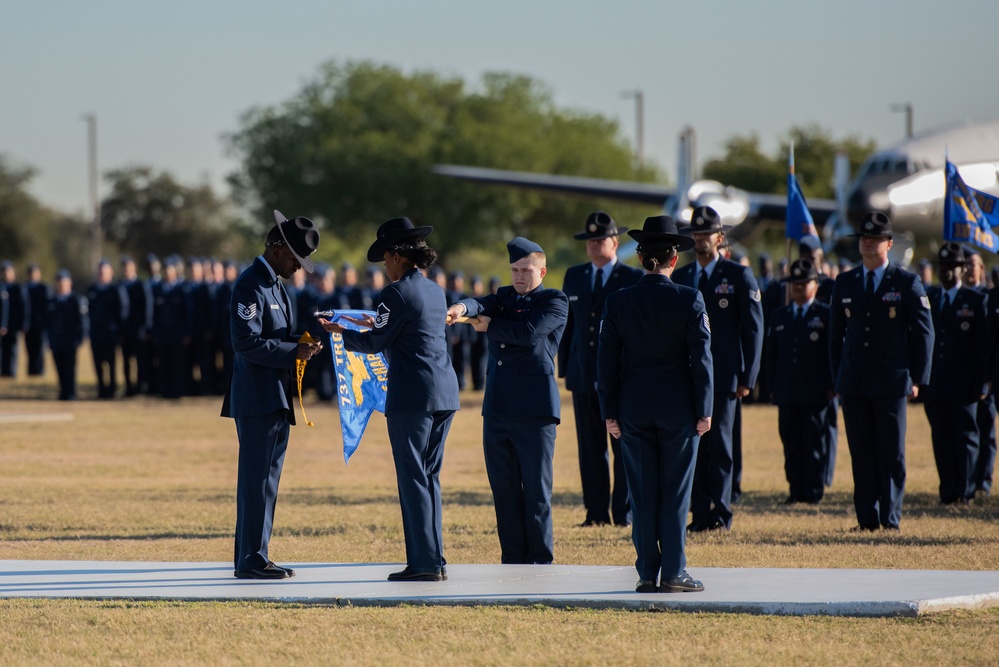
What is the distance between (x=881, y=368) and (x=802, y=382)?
7.84 ft

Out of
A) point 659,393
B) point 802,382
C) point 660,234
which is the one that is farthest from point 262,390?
point 802,382

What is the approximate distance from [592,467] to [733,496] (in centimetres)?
183


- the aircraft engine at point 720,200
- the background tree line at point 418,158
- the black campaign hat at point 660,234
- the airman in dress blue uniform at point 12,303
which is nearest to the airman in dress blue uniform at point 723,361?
the black campaign hat at point 660,234

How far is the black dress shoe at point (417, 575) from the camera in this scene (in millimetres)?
7488

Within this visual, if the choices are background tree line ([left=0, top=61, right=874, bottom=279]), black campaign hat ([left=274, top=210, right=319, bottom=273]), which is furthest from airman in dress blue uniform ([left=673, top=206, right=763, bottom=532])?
background tree line ([left=0, top=61, right=874, bottom=279])

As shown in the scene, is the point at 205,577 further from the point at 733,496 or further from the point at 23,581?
the point at 733,496

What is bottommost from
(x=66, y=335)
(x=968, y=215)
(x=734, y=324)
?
(x=734, y=324)

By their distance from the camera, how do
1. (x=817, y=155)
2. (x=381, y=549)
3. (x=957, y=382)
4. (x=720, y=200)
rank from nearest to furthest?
(x=381, y=549) → (x=957, y=382) → (x=720, y=200) → (x=817, y=155)

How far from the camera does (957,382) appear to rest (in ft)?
38.7

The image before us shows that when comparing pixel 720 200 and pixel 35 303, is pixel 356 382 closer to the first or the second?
pixel 35 303

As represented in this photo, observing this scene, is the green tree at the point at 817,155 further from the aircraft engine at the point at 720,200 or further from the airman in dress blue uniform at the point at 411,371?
the airman in dress blue uniform at the point at 411,371

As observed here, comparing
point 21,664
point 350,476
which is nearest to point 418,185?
point 350,476

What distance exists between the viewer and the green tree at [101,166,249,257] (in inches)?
3248

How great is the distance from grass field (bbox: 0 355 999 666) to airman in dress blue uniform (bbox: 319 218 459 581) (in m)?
0.78
